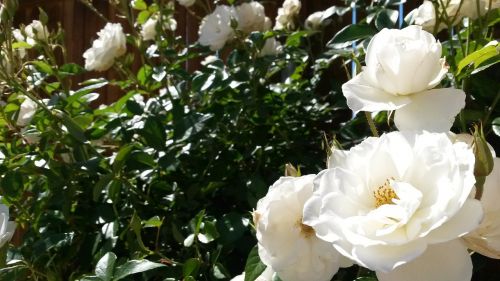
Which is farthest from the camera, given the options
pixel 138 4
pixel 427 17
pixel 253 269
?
pixel 138 4

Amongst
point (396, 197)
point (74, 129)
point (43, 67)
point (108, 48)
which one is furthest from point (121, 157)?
point (396, 197)

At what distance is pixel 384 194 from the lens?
0.59m

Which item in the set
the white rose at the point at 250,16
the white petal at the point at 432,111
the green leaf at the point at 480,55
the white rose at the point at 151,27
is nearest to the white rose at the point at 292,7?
the white rose at the point at 250,16

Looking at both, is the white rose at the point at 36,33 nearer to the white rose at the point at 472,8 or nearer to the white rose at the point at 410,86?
the white rose at the point at 472,8

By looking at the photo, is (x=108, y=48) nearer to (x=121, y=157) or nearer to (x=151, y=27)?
(x=151, y=27)

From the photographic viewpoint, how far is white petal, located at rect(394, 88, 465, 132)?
0.65 m

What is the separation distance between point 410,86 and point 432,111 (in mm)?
32

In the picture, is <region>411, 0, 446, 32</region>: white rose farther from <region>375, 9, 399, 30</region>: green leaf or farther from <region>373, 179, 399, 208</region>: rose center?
<region>373, 179, 399, 208</region>: rose center

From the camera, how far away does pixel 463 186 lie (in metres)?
0.53

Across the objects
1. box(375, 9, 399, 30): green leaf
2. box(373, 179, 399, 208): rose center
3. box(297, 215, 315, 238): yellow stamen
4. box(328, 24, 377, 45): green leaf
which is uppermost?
box(373, 179, 399, 208): rose center

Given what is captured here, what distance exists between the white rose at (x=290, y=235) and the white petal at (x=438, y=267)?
0.09 meters

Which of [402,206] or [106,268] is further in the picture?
[106,268]

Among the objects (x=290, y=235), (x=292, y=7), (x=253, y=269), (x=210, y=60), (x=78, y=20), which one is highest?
(x=290, y=235)

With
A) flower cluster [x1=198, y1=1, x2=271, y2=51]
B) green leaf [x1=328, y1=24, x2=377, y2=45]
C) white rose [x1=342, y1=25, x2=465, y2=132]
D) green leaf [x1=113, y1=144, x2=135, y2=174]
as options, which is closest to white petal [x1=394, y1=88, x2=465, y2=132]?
white rose [x1=342, y1=25, x2=465, y2=132]
